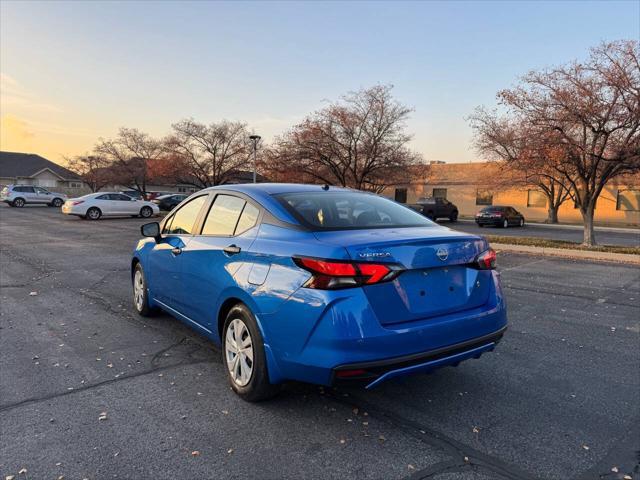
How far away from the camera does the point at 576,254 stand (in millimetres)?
12898

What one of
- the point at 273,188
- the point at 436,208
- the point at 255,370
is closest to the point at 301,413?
the point at 255,370

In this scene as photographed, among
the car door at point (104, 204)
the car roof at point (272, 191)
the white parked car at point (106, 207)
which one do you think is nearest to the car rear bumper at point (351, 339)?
the car roof at point (272, 191)

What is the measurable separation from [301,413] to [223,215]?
1.81m

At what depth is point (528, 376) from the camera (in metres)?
4.05

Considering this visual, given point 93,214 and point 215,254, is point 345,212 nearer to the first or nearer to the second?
point 215,254

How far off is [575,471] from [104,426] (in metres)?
3.00

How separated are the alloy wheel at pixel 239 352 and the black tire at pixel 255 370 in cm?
4

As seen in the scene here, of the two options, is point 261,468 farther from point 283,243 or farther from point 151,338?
point 151,338

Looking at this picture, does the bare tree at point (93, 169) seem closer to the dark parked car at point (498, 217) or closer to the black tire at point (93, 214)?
the black tire at point (93, 214)

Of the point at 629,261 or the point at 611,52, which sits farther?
the point at 611,52

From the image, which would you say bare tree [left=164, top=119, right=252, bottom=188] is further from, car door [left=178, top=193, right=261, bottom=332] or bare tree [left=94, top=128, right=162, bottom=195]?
car door [left=178, top=193, right=261, bottom=332]

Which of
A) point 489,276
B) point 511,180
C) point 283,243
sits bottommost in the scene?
point 489,276

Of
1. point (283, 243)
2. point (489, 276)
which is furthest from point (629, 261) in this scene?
point (283, 243)

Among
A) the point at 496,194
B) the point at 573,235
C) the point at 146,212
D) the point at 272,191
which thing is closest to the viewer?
the point at 272,191
